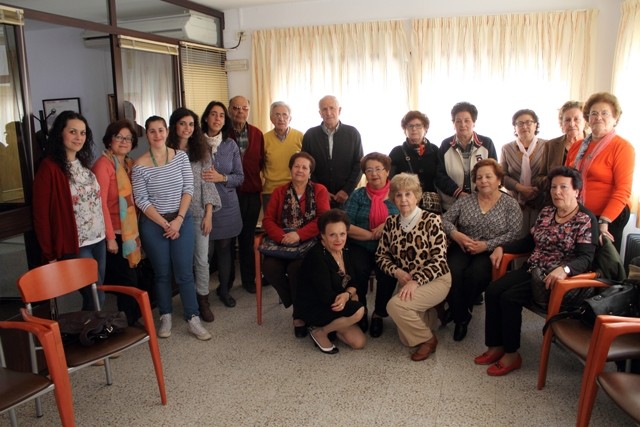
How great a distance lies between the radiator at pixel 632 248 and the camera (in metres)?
3.71

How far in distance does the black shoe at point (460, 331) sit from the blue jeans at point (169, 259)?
5.59 feet

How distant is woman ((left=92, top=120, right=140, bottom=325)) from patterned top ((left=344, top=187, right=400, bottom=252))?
141cm

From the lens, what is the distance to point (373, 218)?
3.47m

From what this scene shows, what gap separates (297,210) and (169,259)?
901 millimetres

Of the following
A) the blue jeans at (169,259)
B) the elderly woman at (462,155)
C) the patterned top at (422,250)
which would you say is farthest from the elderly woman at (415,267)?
the blue jeans at (169,259)

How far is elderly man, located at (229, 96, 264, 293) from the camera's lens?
4.02 metres

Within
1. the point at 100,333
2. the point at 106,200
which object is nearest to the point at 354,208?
the point at 106,200

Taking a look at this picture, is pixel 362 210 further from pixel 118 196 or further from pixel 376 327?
pixel 118 196

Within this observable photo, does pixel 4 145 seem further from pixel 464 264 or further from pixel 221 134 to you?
pixel 464 264

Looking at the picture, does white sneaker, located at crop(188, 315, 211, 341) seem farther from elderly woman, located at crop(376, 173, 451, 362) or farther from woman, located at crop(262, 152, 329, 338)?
elderly woman, located at crop(376, 173, 451, 362)

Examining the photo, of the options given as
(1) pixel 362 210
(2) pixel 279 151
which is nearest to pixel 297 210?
(1) pixel 362 210

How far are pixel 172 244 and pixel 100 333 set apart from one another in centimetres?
101

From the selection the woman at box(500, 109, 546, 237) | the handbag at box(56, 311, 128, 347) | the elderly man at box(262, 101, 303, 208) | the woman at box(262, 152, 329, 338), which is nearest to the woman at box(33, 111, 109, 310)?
the handbag at box(56, 311, 128, 347)

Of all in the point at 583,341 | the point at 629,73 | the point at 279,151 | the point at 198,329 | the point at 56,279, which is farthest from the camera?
the point at 279,151
